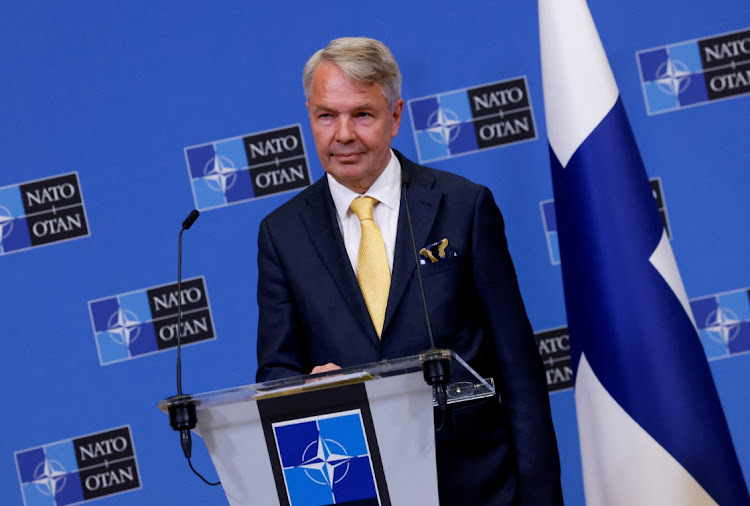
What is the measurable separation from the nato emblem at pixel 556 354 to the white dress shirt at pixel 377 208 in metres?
1.15

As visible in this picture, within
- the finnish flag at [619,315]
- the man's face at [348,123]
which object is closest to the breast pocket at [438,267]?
the man's face at [348,123]

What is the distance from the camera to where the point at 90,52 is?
341 centimetres

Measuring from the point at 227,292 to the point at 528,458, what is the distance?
1450mm

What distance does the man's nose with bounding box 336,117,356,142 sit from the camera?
2.24m

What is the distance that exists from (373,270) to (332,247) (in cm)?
12

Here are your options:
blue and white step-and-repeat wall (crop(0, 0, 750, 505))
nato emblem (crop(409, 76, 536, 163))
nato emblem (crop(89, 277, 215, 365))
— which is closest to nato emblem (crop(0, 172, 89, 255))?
blue and white step-and-repeat wall (crop(0, 0, 750, 505))

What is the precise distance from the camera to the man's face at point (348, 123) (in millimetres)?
2238

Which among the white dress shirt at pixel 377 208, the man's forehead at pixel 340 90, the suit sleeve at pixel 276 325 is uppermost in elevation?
the man's forehead at pixel 340 90

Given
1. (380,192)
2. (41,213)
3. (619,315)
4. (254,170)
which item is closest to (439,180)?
(380,192)

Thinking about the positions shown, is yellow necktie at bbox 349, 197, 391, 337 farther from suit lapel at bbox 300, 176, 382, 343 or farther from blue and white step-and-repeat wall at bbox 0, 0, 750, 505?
blue and white step-and-repeat wall at bbox 0, 0, 750, 505

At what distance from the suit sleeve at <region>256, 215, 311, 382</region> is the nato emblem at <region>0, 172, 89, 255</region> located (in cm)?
125

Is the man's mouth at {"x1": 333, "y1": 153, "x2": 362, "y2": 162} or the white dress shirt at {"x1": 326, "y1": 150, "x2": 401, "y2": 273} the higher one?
the man's mouth at {"x1": 333, "y1": 153, "x2": 362, "y2": 162}

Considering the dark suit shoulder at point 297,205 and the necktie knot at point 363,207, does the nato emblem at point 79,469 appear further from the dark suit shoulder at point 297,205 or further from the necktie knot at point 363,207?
the necktie knot at point 363,207

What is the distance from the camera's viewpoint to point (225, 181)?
11.0ft
